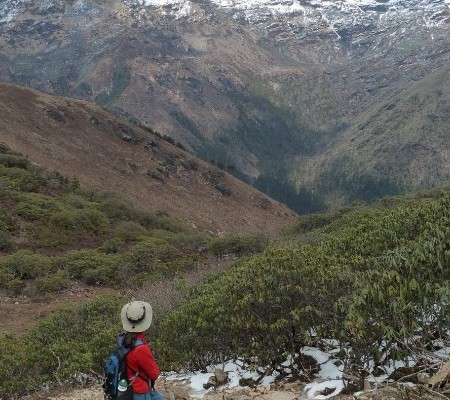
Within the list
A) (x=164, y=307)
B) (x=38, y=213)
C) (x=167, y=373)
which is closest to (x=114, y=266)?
(x=38, y=213)

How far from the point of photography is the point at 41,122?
65562mm

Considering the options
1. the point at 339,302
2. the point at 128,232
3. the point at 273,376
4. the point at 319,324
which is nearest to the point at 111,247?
Answer: the point at 128,232

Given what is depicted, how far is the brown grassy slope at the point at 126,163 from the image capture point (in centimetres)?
5800

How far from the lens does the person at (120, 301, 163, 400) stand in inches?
206

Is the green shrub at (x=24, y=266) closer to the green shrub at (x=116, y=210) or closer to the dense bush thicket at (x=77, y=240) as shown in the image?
the dense bush thicket at (x=77, y=240)

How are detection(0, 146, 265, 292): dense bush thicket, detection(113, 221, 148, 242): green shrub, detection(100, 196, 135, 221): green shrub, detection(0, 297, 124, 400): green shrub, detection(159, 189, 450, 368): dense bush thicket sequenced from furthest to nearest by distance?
detection(100, 196, 135, 221): green shrub → detection(113, 221, 148, 242): green shrub → detection(0, 146, 265, 292): dense bush thicket → detection(0, 297, 124, 400): green shrub → detection(159, 189, 450, 368): dense bush thicket

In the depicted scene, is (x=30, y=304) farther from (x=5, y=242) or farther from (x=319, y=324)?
(x=319, y=324)

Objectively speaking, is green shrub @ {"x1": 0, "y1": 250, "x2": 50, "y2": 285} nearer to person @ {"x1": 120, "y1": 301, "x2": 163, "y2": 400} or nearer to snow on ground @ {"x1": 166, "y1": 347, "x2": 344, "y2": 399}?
snow on ground @ {"x1": 166, "y1": 347, "x2": 344, "y2": 399}

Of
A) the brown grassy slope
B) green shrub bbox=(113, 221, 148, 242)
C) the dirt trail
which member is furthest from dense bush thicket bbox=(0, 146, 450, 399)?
the brown grassy slope

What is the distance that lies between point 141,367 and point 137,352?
18 centimetres

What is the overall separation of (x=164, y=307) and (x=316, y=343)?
523 cm

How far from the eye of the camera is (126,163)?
67.0 m

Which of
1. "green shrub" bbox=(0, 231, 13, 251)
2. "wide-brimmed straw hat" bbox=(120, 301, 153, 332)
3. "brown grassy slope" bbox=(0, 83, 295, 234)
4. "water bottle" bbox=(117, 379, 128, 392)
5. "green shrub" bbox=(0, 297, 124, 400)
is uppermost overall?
"wide-brimmed straw hat" bbox=(120, 301, 153, 332)

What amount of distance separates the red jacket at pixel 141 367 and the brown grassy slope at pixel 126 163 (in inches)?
1990
